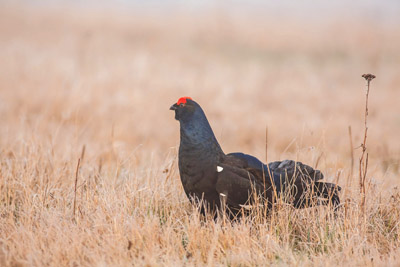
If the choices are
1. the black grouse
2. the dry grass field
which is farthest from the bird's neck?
the dry grass field

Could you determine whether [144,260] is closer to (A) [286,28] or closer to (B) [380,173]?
(B) [380,173]

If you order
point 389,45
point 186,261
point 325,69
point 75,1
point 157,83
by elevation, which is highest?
point 75,1

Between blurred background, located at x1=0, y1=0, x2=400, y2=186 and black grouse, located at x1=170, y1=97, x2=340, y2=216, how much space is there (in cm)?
51

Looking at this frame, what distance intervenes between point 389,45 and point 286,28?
4.81 meters

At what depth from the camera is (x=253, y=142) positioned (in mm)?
8266

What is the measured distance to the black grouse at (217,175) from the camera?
3.57 metres

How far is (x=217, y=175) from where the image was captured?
11.8ft

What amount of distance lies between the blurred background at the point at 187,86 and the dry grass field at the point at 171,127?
5cm

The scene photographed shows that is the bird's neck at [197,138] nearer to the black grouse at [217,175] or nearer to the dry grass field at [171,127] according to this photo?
the black grouse at [217,175]

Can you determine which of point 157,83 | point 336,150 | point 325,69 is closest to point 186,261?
point 336,150

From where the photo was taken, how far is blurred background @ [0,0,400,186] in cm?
686

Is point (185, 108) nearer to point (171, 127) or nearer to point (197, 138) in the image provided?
point (197, 138)

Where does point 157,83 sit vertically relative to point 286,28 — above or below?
below

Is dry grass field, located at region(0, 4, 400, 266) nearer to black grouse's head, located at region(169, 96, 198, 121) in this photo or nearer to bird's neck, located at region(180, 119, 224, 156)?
bird's neck, located at region(180, 119, 224, 156)
